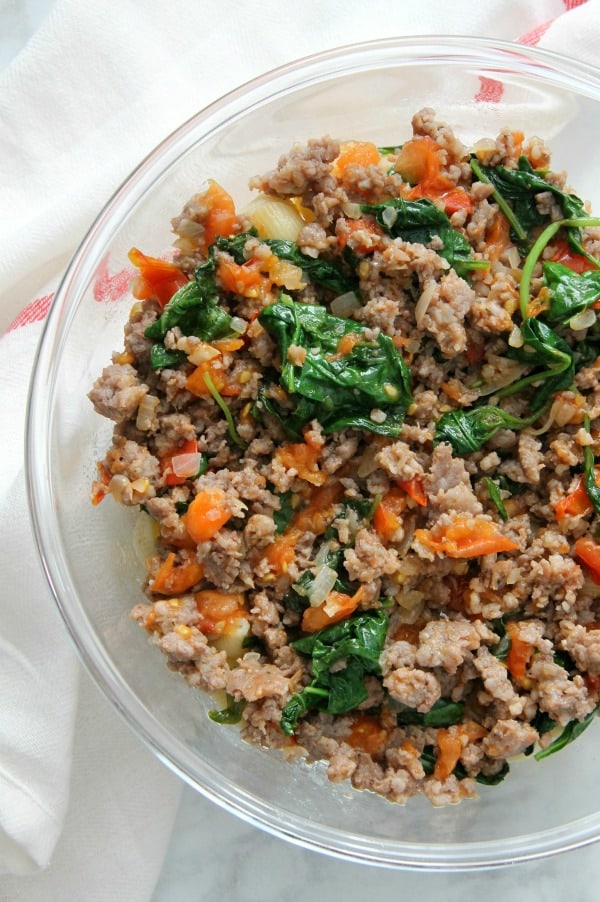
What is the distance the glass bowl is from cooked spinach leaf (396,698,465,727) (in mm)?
483

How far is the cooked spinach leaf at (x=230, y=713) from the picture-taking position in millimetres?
3471

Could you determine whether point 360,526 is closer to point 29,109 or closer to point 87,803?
point 87,803

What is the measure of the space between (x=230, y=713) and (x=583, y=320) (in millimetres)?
2013

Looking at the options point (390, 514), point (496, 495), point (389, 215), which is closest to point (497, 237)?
point (389, 215)

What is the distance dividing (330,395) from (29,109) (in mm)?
2152

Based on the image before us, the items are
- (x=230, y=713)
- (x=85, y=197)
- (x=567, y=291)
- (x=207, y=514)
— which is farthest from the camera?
(x=85, y=197)

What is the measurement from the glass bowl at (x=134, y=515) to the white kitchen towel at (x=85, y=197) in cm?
37

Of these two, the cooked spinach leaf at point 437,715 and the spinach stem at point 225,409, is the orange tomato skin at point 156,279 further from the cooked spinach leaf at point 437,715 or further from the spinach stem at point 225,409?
the cooked spinach leaf at point 437,715

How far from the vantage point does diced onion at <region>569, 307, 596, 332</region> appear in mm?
3293

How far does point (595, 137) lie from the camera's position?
4.03m

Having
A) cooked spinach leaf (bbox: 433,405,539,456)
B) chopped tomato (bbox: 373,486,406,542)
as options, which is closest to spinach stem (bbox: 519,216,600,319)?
cooked spinach leaf (bbox: 433,405,539,456)

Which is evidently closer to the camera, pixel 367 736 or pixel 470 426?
pixel 470 426

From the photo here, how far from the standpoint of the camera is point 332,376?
3258mm

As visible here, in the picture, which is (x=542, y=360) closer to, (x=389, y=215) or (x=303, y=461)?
(x=389, y=215)
